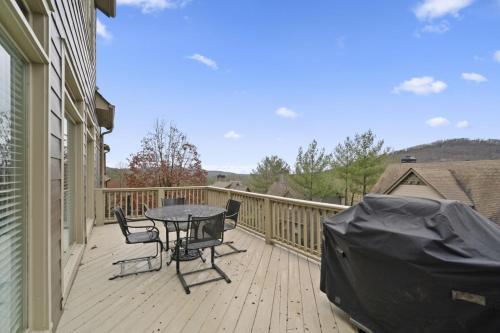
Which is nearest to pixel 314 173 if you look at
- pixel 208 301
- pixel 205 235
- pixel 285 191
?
pixel 285 191

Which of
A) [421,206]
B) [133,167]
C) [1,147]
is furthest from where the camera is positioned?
[133,167]

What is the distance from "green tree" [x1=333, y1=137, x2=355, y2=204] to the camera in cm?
2152

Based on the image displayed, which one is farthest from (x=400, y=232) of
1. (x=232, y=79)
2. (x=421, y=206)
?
(x=232, y=79)

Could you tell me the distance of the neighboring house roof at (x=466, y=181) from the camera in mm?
11938

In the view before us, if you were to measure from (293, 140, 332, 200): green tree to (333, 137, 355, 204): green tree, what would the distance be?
701 millimetres

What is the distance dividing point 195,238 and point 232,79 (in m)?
11.4

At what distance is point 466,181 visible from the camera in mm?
13562

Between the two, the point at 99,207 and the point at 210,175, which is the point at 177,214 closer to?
the point at 99,207

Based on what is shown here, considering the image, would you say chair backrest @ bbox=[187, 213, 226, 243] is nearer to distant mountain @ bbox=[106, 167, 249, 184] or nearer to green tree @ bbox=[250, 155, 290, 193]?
distant mountain @ bbox=[106, 167, 249, 184]

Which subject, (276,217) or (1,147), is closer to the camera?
(1,147)

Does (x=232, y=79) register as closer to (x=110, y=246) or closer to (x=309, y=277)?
(x=110, y=246)

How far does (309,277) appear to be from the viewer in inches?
125

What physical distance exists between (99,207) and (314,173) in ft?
61.2

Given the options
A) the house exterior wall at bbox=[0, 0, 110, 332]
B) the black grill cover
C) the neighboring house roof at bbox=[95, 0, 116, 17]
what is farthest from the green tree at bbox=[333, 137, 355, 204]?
the house exterior wall at bbox=[0, 0, 110, 332]
